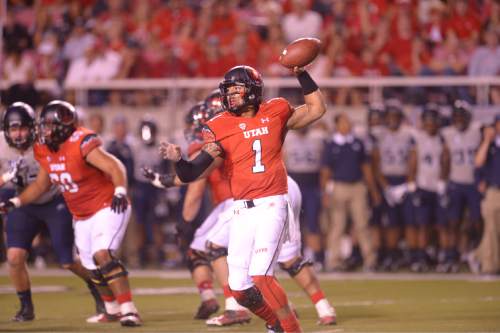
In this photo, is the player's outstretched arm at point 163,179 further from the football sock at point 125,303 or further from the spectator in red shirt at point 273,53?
the spectator in red shirt at point 273,53

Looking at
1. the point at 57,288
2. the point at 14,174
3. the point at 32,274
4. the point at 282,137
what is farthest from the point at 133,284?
the point at 282,137

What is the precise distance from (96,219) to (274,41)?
279 inches

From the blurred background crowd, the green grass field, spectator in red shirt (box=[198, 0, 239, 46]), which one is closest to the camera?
the green grass field

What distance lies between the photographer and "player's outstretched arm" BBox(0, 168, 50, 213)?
9.42m

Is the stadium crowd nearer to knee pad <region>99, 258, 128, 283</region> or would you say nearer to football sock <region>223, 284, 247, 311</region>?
football sock <region>223, 284, 247, 311</region>

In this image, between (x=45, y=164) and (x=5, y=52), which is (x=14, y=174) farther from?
(x=5, y=52)

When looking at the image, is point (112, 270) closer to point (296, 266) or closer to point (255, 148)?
point (296, 266)

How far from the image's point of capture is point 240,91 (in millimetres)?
7566

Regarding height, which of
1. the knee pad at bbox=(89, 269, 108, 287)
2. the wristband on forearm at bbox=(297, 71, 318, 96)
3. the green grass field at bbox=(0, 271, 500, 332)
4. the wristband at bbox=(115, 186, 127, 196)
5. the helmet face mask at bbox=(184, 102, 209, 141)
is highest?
the wristband on forearm at bbox=(297, 71, 318, 96)

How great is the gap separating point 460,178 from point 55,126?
247 inches

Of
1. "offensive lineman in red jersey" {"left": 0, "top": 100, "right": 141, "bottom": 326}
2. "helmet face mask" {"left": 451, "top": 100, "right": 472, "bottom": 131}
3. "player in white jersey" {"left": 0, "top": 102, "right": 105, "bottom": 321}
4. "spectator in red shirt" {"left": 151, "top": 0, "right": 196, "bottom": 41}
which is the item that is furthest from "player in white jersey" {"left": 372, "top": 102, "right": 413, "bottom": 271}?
"offensive lineman in red jersey" {"left": 0, "top": 100, "right": 141, "bottom": 326}

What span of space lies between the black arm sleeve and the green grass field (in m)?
1.73

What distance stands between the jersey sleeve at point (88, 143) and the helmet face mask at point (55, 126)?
153mm

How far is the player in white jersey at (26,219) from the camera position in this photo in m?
9.55
